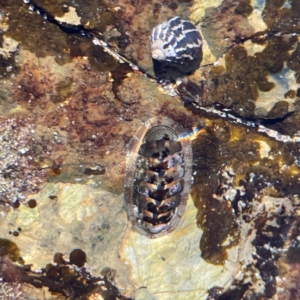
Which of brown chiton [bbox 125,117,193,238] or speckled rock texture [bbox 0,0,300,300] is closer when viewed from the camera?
speckled rock texture [bbox 0,0,300,300]

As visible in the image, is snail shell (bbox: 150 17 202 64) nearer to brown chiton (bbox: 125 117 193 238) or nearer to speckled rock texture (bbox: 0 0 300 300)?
speckled rock texture (bbox: 0 0 300 300)

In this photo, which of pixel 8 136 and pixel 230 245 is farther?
pixel 230 245

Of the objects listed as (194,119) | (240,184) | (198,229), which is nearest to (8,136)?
(194,119)

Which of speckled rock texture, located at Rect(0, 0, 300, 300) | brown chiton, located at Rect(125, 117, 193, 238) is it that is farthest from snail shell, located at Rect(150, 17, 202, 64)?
brown chiton, located at Rect(125, 117, 193, 238)

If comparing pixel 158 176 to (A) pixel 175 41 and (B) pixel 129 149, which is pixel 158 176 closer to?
(B) pixel 129 149

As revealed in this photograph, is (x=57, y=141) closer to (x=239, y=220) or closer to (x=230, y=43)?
(x=230, y=43)

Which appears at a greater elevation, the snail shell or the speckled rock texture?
the snail shell
